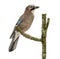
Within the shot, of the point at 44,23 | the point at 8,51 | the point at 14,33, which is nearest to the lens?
the point at 44,23

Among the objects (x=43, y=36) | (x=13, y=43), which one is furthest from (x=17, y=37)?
(x=43, y=36)

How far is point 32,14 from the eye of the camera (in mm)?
1010

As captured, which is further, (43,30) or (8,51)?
(8,51)

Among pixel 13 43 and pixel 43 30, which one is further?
pixel 13 43

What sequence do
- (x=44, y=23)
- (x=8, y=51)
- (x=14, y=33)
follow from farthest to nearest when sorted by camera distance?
(x=8, y=51) → (x=14, y=33) → (x=44, y=23)

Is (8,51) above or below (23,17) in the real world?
below

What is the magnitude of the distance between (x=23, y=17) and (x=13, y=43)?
0.35ft

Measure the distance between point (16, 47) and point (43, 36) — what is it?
0.27 metres

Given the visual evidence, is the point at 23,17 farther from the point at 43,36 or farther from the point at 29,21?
the point at 43,36

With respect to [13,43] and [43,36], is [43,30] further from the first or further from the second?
[13,43]

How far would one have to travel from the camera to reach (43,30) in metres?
0.84

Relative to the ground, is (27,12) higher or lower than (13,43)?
higher

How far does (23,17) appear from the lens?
1000mm

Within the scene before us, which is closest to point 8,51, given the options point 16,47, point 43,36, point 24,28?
point 16,47
